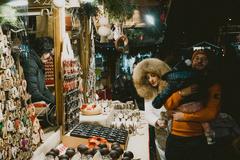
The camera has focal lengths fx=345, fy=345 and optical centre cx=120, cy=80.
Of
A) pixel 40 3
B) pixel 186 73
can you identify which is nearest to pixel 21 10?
pixel 40 3

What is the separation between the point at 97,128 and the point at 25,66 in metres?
1.56

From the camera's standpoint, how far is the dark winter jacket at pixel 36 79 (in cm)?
507

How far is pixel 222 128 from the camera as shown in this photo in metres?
8.01

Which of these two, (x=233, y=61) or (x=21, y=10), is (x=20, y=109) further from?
(x=233, y=61)

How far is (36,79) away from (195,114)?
8.31 feet

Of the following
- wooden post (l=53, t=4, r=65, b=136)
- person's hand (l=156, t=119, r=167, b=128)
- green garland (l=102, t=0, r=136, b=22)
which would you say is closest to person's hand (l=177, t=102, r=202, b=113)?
person's hand (l=156, t=119, r=167, b=128)

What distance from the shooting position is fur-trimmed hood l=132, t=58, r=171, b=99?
6.00 meters

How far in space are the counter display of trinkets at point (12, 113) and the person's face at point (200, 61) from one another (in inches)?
110

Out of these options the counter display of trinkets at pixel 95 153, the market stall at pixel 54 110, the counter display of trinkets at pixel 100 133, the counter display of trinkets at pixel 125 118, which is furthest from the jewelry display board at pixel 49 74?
the counter display of trinkets at pixel 95 153

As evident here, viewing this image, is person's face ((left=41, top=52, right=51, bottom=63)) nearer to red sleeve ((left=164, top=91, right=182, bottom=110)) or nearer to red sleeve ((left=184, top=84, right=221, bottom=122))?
red sleeve ((left=164, top=91, right=182, bottom=110))

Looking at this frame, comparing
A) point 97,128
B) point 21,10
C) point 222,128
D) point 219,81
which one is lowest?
point 222,128

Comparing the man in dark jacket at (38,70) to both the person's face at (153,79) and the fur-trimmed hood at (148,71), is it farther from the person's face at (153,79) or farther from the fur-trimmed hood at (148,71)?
the person's face at (153,79)

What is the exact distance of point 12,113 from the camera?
350cm

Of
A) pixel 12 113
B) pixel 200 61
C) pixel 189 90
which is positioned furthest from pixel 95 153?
pixel 200 61
